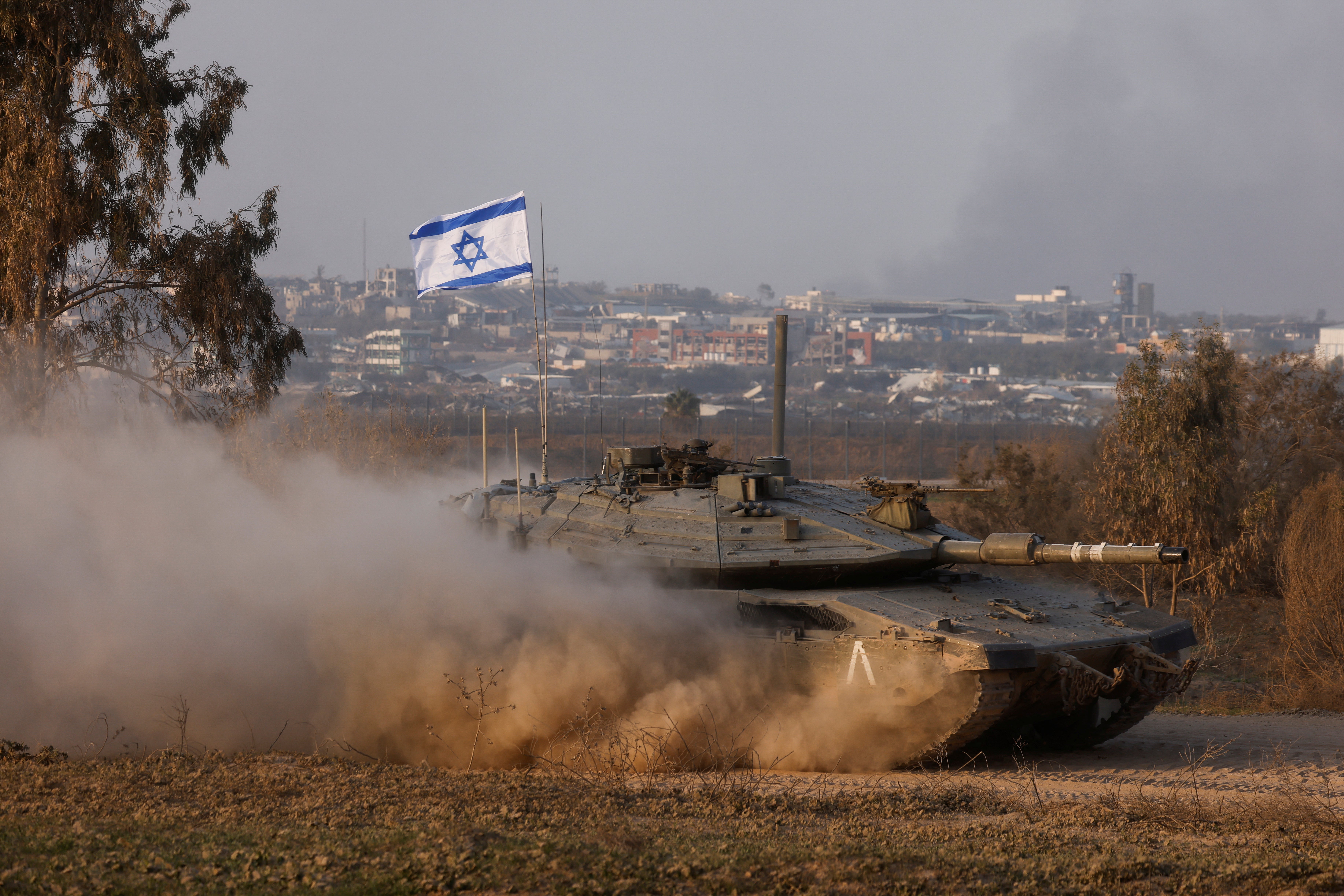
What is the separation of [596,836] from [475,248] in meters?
12.8

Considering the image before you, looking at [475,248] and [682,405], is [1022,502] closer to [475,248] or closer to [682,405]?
[475,248]

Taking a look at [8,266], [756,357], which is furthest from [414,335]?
[8,266]

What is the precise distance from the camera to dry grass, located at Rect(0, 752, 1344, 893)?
704cm

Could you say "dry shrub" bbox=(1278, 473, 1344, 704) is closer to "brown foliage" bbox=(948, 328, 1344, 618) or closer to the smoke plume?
"brown foliage" bbox=(948, 328, 1344, 618)

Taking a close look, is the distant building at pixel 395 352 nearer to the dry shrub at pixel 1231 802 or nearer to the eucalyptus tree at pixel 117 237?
the eucalyptus tree at pixel 117 237

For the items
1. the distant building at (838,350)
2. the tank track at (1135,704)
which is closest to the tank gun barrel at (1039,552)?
the tank track at (1135,704)

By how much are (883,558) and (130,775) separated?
7.03m

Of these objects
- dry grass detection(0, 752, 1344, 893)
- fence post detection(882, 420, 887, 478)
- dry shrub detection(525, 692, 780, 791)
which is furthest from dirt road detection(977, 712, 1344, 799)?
fence post detection(882, 420, 887, 478)

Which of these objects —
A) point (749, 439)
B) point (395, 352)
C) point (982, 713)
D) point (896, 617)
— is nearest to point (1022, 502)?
point (749, 439)

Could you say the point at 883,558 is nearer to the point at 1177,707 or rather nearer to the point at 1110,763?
the point at 1110,763

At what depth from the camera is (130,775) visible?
32.5 feet

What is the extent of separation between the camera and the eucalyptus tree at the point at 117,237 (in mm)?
19375

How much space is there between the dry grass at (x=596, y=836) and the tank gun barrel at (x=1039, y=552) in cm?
240

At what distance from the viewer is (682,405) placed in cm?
4578
